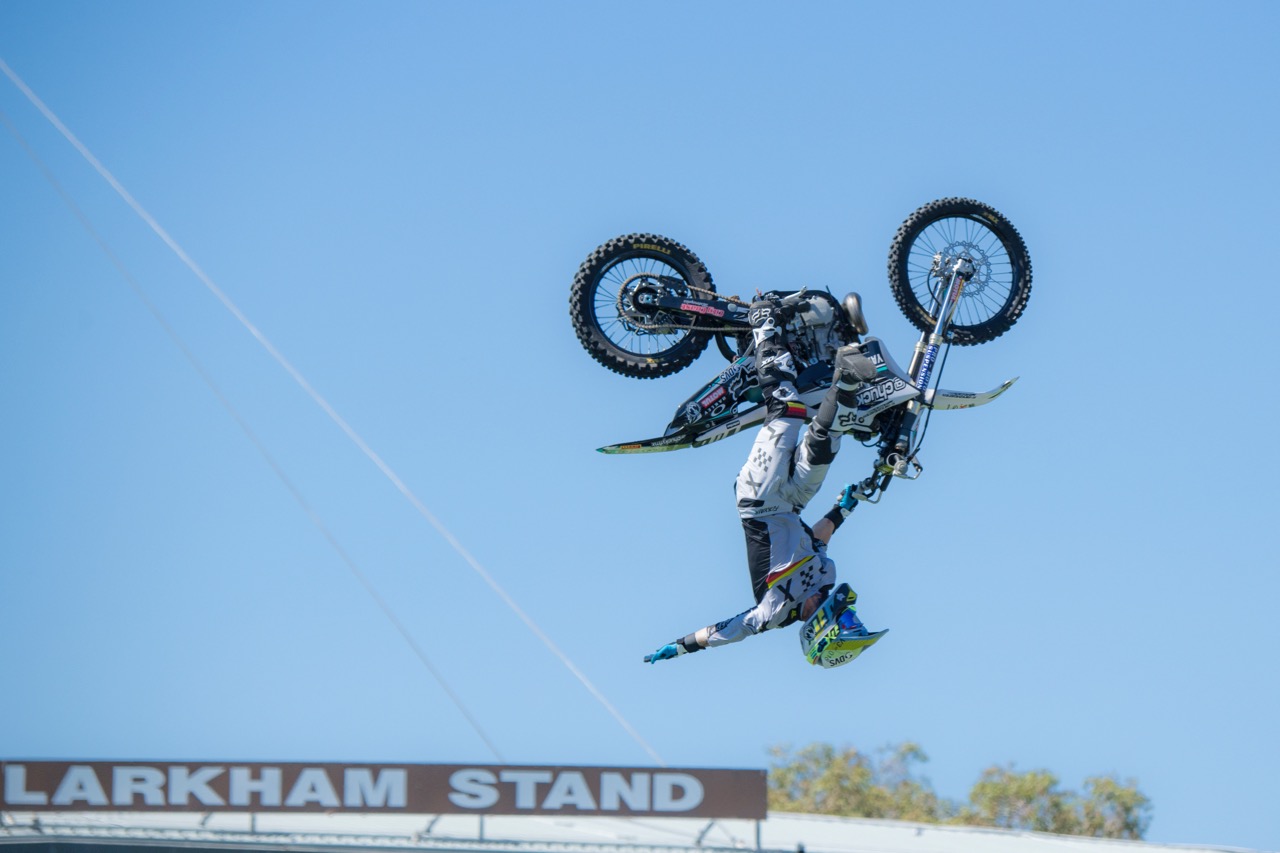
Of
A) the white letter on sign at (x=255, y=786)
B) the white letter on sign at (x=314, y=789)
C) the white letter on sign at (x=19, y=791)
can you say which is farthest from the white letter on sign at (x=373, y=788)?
the white letter on sign at (x=19, y=791)

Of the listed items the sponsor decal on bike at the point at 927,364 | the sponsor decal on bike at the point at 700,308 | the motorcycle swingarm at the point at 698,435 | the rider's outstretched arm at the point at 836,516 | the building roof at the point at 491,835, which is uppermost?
the sponsor decal on bike at the point at 700,308

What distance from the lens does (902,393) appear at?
2178 centimetres

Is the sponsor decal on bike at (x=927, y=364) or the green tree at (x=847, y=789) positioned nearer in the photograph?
the sponsor decal on bike at (x=927, y=364)

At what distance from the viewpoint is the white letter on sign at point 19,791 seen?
25469 millimetres

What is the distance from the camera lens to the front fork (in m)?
21.8

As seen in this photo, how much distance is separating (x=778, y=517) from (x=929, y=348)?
8.12ft

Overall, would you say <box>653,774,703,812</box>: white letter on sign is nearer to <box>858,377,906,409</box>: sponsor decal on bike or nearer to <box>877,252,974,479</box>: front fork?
<box>877,252,974,479</box>: front fork

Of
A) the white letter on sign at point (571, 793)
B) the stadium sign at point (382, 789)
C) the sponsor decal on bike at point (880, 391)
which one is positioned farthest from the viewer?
the white letter on sign at point (571, 793)

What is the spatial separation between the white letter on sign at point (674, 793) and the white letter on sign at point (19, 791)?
24.9 ft

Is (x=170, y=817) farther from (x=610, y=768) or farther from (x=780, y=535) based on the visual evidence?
(x=780, y=535)

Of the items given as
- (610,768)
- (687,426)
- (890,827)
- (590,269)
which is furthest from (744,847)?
(590,269)

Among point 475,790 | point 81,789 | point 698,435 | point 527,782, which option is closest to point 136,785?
point 81,789

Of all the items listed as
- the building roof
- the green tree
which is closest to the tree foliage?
the green tree

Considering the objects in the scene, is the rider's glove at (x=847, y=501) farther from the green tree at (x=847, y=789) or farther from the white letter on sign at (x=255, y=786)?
the green tree at (x=847, y=789)
